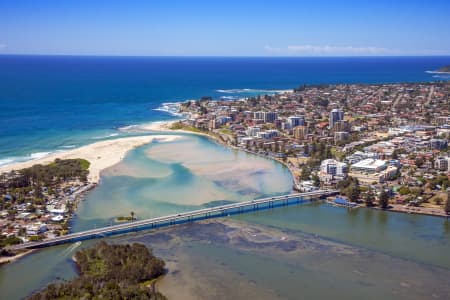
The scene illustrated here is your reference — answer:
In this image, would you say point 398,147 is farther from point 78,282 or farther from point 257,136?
point 78,282

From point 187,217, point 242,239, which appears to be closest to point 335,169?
point 187,217

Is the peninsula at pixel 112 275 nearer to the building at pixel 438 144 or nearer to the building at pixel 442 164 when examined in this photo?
the building at pixel 442 164

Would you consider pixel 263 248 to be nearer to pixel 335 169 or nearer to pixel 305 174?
pixel 305 174

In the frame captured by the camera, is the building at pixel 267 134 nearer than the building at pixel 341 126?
Yes

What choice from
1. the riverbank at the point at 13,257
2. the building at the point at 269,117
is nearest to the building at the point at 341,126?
the building at the point at 269,117

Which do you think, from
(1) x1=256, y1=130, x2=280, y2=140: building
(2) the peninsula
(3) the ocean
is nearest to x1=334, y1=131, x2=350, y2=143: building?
(1) x1=256, y1=130, x2=280, y2=140: building

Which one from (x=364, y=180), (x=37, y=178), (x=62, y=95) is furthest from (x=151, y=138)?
(x=62, y=95)
